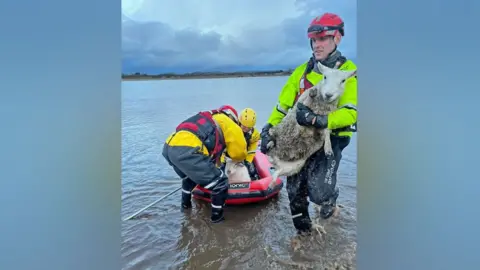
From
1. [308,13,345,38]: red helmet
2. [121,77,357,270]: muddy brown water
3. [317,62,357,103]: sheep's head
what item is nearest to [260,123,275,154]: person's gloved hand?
[121,77,357,270]: muddy brown water

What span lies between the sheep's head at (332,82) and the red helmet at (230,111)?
0.81m

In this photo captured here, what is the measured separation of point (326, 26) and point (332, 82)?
0.77ft

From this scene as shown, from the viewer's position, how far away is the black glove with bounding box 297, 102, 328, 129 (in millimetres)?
1574

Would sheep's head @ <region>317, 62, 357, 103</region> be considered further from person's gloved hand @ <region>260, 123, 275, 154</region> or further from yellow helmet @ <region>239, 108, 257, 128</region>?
yellow helmet @ <region>239, 108, 257, 128</region>

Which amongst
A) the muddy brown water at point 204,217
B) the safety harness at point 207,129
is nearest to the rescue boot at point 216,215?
the muddy brown water at point 204,217

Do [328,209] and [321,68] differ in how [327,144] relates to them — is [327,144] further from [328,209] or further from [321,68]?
[328,209]

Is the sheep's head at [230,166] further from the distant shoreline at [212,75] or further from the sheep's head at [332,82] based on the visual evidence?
the sheep's head at [332,82]

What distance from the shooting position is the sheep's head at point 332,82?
1468 millimetres

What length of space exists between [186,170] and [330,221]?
0.87 m

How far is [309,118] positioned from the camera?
1.59 meters
